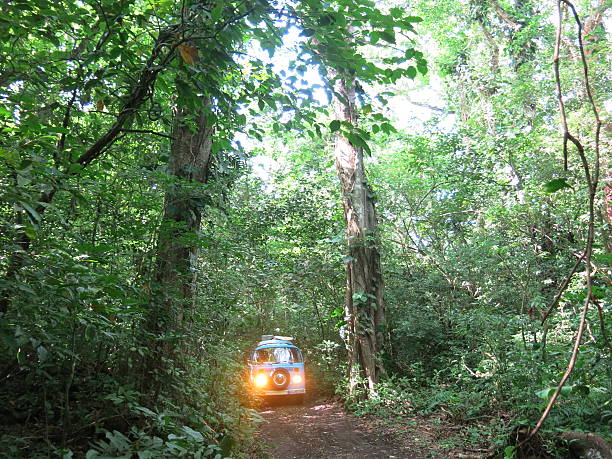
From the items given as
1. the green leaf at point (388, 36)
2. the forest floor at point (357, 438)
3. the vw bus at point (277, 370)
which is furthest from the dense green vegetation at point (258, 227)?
the vw bus at point (277, 370)

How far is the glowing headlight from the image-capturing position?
35.0ft

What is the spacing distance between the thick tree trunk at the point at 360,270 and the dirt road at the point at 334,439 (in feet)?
4.25

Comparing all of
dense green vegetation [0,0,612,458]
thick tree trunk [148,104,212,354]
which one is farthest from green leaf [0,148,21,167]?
thick tree trunk [148,104,212,354]

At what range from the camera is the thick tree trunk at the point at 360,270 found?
10070mm

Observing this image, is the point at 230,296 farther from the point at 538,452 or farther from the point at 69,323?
the point at 538,452

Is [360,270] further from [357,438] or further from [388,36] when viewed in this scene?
[388,36]

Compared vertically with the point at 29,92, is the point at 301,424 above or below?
below

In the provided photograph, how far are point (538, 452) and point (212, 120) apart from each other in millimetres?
5021

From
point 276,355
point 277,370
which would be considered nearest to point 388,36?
point 277,370

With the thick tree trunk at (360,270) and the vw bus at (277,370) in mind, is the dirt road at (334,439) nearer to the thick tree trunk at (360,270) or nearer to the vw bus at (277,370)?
the vw bus at (277,370)

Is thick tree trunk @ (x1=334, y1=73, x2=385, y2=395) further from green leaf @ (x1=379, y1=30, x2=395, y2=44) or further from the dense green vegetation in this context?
green leaf @ (x1=379, y1=30, x2=395, y2=44)

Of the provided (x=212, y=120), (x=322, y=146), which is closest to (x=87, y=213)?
(x=212, y=120)

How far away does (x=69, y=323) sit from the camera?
3.39 m

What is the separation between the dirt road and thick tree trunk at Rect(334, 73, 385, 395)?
4.25 feet
